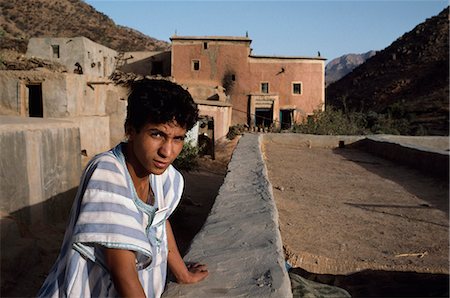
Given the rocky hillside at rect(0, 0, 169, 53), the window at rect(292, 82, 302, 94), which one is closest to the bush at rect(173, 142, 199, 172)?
the window at rect(292, 82, 302, 94)

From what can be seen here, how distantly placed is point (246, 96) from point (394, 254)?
24614mm

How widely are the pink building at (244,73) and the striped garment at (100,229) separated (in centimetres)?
2572

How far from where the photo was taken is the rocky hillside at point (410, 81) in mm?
28188

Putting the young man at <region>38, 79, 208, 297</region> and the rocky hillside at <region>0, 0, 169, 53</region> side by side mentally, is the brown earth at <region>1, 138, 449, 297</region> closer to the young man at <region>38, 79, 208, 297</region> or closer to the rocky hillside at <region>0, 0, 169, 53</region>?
the young man at <region>38, 79, 208, 297</region>

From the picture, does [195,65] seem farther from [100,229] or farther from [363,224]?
[100,229]

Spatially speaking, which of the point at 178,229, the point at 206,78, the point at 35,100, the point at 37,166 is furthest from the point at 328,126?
the point at 206,78

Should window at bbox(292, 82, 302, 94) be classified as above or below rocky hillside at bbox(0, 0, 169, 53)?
below

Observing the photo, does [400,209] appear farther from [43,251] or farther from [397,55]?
[397,55]

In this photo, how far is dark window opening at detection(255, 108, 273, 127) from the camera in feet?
89.6

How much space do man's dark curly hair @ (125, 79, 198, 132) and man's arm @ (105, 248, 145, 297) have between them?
1.52ft

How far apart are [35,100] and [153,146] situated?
10282mm

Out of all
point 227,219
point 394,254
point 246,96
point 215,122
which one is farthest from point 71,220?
point 246,96

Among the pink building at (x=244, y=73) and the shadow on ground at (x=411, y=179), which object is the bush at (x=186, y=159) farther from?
the pink building at (x=244, y=73)

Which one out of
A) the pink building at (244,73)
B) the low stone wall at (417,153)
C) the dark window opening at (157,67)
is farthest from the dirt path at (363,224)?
the dark window opening at (157,67)
